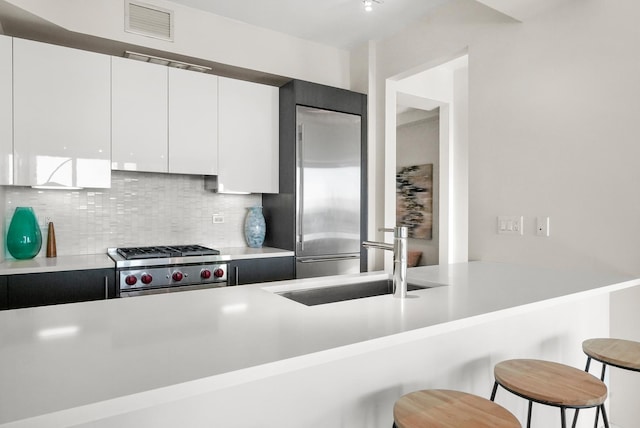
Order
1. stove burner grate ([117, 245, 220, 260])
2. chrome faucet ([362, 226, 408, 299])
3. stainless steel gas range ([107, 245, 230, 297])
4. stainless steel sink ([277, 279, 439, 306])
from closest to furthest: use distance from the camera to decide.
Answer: chrome faucet ([362, 226, 408, 299])
stainless steel sink ([277, 279, 439, 306])
stainless steel gas range ([107, 245, 230, 297])
stove burner grate ([117, 245, 220, 260])

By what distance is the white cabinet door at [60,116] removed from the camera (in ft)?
8.31

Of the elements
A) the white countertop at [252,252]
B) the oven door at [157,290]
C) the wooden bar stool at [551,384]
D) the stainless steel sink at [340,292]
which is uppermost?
the white countertop at [252,252]

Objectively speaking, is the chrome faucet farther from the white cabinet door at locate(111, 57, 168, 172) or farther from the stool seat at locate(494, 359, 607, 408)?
the white cabinet door at locate(111, 57, 168, 172)

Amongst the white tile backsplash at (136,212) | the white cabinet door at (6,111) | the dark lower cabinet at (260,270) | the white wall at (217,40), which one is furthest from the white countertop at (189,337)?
the white wall at (217,40)

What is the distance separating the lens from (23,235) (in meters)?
2.69

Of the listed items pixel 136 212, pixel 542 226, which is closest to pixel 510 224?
pixel 542 226

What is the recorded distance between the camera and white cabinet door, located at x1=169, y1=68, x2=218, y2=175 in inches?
121

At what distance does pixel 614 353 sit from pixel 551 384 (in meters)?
0.45

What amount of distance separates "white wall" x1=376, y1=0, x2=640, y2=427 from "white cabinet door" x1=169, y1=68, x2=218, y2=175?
191cm

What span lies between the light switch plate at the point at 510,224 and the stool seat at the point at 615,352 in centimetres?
97

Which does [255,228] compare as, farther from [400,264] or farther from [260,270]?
[400,264]

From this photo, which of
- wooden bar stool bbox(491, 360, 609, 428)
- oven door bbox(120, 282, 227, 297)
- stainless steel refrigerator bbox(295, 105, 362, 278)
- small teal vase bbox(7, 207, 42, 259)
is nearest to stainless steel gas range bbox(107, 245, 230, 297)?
oven door bbox(120, 282, 227, 297)

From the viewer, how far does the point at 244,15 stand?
328 cm

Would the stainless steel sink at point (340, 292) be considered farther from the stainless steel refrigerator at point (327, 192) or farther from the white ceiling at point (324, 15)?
the white ceiling at point (324, 15)
